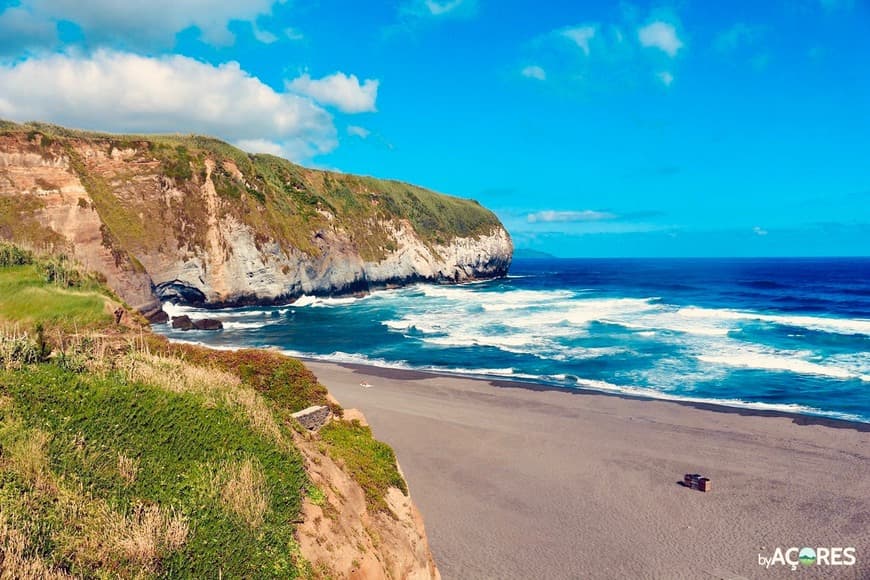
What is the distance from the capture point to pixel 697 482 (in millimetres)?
13969

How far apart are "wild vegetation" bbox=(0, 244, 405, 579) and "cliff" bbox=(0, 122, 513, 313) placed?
35.1 m

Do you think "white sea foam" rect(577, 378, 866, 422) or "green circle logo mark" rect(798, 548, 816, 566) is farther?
"white sea foam" rect(577, 378, 866, 422)

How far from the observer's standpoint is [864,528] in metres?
11.9

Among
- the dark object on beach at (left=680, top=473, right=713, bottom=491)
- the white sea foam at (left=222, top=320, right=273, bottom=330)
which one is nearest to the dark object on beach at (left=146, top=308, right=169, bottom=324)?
the white sea foam at (left=222, top=320, right=273, bottom=330)

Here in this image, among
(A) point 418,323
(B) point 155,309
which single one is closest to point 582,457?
(A) point 418,323

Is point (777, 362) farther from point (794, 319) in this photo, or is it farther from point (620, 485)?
point (620, 485)

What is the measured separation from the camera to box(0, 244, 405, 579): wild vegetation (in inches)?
189

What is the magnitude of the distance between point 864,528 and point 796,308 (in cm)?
4880

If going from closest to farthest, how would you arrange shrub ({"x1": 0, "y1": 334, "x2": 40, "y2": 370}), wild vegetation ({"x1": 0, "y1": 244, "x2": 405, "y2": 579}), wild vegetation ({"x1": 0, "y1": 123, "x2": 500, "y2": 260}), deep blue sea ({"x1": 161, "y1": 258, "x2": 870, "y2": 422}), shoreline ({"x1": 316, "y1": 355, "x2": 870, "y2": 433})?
wild vegetation ({"x1": 0, "y1": 244, "x2": 405, "y2": 579})
shrub ({"x1": 0, "y1": 334, "x2": 40, "y2": 370})
shoreline ({"x1": 316, "y1": 355, "x2": 870, "y2": 433})
deep blue sea ({"x1": 161, "y1": 258, "x2": 870, "y2": 422})
wild vegetation ({"x1": 0, "y1": 123, "x2": 500, "y2": 260})

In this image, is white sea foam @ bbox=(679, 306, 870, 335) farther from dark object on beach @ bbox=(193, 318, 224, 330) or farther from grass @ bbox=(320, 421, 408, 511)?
grass @ bbox=(320, 421, 408, 511)

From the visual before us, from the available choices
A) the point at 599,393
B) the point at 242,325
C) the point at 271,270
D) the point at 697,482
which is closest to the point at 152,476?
the point at 697,482

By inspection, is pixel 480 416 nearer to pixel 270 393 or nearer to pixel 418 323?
pixel 270 393

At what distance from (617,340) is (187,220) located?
40.6 metres

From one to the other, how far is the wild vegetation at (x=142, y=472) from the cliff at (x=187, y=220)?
35088 mm
